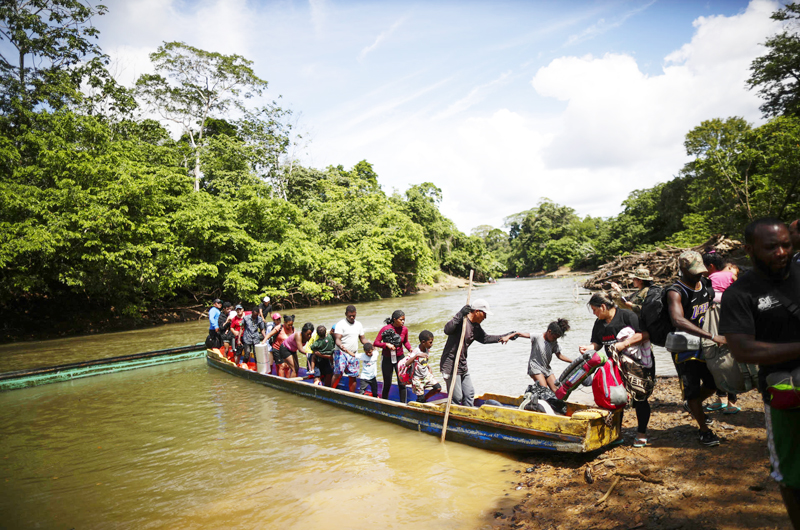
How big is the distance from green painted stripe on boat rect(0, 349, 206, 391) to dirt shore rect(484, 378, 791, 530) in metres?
13.0

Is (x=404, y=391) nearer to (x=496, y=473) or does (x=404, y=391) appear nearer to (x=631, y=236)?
(x=496, y=473)

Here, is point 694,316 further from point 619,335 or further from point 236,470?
point 236,470

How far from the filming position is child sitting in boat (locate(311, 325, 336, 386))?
8.02 metres

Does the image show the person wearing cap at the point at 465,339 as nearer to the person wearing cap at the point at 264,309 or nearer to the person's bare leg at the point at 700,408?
the person's bare leg at the point at 700,408

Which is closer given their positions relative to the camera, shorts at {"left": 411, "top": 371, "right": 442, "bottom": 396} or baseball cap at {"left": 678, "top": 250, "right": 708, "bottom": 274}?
baseball cap at {"left": 678, "top": 250, "right": 708, "bottom": 274}

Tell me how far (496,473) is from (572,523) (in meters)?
1.37

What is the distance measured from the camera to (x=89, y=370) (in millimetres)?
12961

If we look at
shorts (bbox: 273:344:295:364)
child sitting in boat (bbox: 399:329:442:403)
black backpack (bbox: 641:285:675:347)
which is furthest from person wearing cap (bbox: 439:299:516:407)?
shorts (bbox: 273:344:295:364)

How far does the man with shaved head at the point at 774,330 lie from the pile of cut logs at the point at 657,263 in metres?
21.3

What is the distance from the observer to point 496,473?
4.91 metres

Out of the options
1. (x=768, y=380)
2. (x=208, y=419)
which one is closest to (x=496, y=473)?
(x=768, y=380)

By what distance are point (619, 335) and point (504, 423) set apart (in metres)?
1.66

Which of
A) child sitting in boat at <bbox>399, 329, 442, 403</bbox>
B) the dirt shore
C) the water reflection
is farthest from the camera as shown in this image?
A: child sitting in boat at <bbox>399, 329, 442, 403</bbox>

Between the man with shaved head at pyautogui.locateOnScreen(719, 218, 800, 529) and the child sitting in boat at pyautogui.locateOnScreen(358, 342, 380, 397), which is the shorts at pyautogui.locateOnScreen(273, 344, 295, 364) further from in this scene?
the man with shaved head at pyautogui.locateOnScreen(719, 218, 800, 529)
